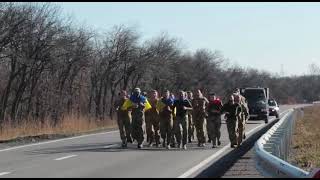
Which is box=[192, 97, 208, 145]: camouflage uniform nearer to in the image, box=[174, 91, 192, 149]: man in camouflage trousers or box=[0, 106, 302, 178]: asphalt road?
box=[0, 106, 302, 178]: asphalt road

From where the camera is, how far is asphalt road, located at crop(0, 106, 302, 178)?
13406 mm

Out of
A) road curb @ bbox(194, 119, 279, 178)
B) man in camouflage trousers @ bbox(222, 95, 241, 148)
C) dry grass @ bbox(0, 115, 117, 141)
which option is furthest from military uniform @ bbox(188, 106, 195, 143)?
dry grass @ bbox(0, 115, 117, 141)

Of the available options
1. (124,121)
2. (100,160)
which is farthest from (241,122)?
(100,160)

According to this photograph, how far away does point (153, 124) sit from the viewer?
2141cm

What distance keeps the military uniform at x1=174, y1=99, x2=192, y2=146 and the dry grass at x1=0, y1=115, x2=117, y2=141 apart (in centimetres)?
835

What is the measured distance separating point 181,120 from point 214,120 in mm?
1135

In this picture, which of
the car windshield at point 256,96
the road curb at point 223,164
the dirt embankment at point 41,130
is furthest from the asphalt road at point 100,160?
the car windshield at point 256,96

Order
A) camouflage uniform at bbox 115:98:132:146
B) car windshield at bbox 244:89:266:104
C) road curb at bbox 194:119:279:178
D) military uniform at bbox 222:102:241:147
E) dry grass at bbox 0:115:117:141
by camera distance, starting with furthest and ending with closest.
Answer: car windshield at bbox 244:89:266:104 < dry grass at bbox 0:115:117:141 < camouflage uniform at bbox 115:98:132:146 < military uniform at bbox 222:102:241:147 < road curb at bbox 194:119:279:178

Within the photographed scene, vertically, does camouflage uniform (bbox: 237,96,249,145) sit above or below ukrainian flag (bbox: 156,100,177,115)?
below

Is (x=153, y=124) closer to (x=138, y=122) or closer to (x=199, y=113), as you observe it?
(x=138, y=122)

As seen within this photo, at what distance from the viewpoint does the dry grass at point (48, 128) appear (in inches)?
1096

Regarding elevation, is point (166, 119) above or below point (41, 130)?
above

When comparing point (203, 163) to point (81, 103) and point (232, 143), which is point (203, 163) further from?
point (81, 103)

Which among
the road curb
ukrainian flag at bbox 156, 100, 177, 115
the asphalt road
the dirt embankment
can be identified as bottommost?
the road curb
